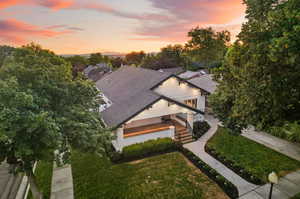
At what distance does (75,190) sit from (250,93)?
10.3 metres

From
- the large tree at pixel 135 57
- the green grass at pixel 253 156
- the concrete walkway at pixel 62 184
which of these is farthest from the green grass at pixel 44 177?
the large tree at pixel 135 57

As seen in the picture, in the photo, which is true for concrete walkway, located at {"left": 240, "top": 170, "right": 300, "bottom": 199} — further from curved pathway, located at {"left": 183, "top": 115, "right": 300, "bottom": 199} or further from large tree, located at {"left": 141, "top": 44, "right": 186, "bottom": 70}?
large tree, located at {"left": 141, "top": 44, "right": 186, "bottom": 70}

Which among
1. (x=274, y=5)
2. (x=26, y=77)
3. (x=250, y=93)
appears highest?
(x=274, y=5)

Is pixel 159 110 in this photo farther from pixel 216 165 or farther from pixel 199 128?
pixel 216 165

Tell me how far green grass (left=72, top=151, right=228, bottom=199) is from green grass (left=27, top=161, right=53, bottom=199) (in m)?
1.38

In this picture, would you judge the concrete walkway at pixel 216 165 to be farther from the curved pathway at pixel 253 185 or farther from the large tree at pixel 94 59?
the large tree at pixel 94 59

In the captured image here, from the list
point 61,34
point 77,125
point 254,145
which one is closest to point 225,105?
point 254,145

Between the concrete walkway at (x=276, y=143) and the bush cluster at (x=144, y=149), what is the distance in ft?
20.3


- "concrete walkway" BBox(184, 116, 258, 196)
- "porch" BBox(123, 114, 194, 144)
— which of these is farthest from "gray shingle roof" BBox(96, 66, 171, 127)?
"concrete walkway" BBox(184, 116, 258, 196)

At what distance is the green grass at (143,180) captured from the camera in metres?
8.95

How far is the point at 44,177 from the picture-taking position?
10.4 metres

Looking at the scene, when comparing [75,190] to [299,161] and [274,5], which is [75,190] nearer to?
[274,5]

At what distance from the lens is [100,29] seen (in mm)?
19453

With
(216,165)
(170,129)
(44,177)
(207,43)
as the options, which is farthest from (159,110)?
(207,43)
